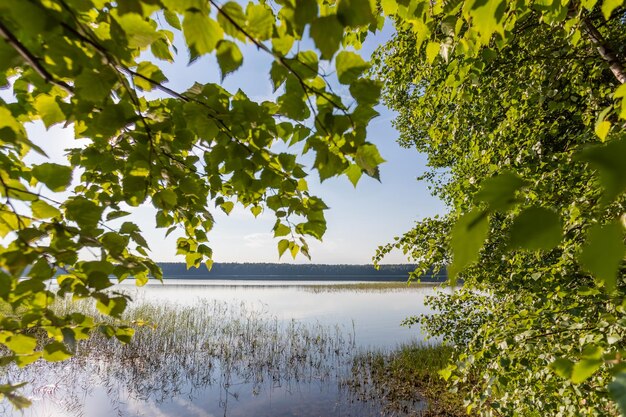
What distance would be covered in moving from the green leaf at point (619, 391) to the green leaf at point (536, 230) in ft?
1.28

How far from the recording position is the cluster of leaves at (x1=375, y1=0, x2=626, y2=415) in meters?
0.48

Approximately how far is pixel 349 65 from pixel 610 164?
29.9 inches

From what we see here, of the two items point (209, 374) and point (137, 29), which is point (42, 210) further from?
point (209, 374)

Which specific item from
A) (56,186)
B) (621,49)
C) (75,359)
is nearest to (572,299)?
(621,49)

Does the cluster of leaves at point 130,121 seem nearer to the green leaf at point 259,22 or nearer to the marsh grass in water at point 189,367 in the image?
the green leaf at point 259,22

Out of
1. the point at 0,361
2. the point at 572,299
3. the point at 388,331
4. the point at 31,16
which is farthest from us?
the point at 388,331

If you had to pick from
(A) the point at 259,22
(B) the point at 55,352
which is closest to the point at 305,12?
(A) the point at 259,22

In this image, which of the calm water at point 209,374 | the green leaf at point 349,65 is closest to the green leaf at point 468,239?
the green leaf at point 349,65

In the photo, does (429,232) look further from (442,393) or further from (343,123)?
(442,393)

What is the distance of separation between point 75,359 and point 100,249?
482 inches

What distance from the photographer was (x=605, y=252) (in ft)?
1.38

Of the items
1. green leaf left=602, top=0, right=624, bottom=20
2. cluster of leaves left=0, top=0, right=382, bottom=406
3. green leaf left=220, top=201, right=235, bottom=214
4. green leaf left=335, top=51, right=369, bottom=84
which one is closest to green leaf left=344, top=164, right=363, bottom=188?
cluster of leaves left=0, top=0, right=382, bottom=406

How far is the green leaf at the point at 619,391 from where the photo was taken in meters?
0.60

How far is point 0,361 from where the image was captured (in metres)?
1.17
